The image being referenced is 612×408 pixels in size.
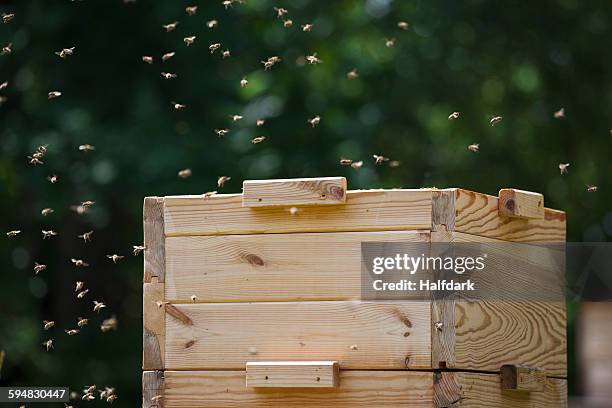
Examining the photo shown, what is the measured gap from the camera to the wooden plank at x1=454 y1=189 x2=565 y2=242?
4367 millimetres

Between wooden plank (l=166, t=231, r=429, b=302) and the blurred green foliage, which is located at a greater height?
the blurred green foliage

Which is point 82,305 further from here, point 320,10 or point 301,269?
point 301,269

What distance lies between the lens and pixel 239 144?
35.0ft

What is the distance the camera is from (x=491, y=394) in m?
4.45

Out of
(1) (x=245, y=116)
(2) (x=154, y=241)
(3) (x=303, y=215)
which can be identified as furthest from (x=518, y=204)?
(1) (x=245, y=116)

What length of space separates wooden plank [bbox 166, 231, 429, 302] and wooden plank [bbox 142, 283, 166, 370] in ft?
0.17

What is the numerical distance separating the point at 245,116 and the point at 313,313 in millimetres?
6412

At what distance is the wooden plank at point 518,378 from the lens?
14.7 feet

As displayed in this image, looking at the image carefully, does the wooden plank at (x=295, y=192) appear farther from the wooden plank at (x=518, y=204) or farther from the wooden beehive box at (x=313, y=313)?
the wooden plank at (x=518, y=204)

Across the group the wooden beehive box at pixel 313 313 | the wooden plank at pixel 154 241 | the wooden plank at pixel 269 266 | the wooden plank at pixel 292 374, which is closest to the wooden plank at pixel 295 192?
the wooden beehive box at pixel 313 313

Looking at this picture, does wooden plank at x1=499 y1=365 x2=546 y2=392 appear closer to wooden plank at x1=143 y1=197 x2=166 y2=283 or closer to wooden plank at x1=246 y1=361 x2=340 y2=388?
wooden plank at x1=246 y1=361 x2=340 y2=388

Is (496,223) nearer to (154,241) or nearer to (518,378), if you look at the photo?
(518,378)

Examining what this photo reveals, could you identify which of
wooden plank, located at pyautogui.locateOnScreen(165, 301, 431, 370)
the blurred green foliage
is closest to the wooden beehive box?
wooden plank, located at pyautogui.locateOnScreen(165, 301, 431, 370)

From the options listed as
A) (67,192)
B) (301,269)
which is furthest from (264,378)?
(67,192)
